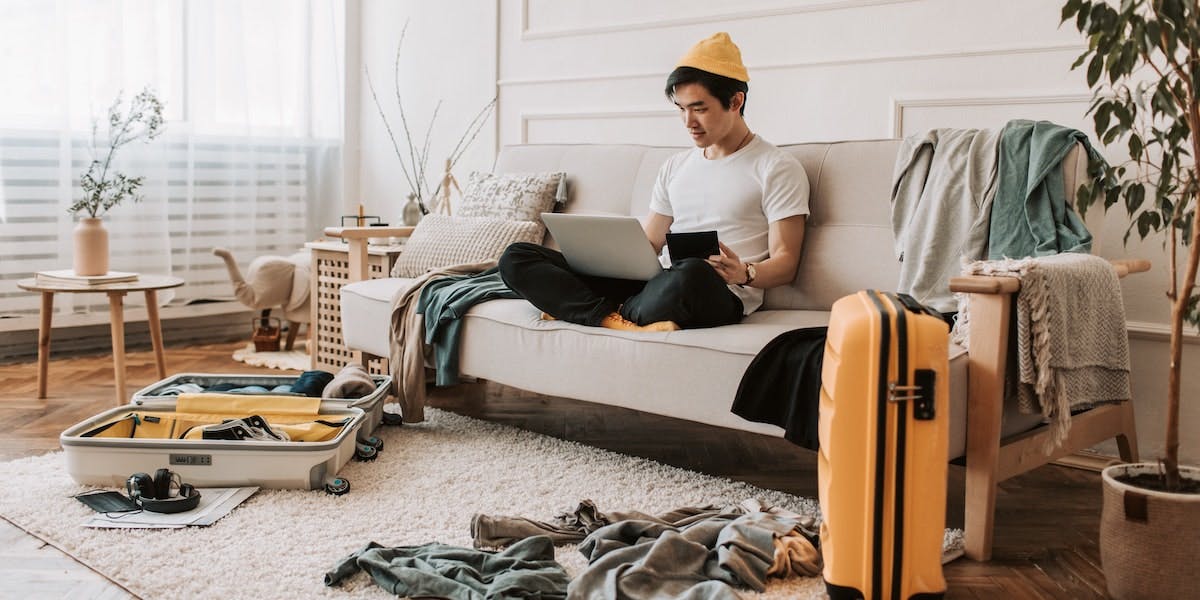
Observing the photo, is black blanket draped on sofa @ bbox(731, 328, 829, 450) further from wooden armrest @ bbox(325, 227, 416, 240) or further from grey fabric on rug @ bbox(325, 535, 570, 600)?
wooden armrest @ bbox(325, 227, 416, 240)

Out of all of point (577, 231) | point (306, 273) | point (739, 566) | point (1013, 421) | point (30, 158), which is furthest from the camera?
point (306, 273)

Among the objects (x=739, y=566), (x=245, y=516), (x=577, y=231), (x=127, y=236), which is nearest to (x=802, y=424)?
(x=739, y=566)

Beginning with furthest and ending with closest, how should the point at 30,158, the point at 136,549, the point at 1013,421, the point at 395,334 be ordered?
the point at 30,158, the point at 395,334, the point at 1013,421, the point at 136,549

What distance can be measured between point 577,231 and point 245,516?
1.04 m

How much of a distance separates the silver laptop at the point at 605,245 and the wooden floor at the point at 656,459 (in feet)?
1.79

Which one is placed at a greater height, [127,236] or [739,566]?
[127,236]

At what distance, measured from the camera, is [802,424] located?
2.26m

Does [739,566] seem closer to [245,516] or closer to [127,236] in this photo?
[245,516]

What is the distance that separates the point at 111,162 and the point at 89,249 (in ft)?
3.30

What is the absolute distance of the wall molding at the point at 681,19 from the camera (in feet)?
11.2

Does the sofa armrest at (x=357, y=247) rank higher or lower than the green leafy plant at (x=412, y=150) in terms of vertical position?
lower

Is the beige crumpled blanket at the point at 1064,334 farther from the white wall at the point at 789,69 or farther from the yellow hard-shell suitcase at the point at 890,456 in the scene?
the white wall at the point at 789,69

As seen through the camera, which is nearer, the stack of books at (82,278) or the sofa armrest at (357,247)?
the stack of books at (82,278)

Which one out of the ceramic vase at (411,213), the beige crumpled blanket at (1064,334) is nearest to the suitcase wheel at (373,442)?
the ceramic vase at (411,213)
